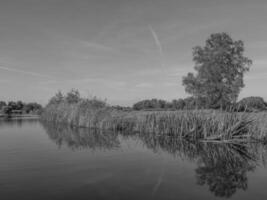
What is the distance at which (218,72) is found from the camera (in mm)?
32594

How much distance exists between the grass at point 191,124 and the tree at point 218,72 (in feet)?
59.9

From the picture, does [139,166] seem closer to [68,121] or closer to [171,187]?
[171,187]

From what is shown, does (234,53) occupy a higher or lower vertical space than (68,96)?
higher

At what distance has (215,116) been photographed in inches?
483

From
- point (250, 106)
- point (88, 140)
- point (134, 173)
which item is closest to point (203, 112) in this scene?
point (88, 140)

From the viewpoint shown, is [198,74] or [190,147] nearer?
[190,147]

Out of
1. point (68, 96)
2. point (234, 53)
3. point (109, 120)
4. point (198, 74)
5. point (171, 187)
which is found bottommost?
point (171, 187)

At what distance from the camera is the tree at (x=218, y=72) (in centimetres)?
3189

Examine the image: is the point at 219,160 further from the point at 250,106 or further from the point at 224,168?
the point at 250,106

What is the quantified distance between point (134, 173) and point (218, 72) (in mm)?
29595

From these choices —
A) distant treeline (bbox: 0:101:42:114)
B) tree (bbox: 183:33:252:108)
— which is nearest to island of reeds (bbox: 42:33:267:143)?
tree (bbox: 183:33:252:108)

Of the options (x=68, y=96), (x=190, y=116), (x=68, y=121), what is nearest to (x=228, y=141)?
(x=190, y=116)

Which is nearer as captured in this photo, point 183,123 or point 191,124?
point 191,124

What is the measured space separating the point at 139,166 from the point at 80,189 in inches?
99.9
